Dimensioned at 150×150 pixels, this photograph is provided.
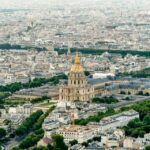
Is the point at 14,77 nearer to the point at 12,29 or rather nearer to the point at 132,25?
the point at 12,29

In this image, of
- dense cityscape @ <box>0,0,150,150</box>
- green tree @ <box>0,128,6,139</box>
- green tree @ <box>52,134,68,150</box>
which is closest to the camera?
green tree @ <box>52,134,68,150</box>

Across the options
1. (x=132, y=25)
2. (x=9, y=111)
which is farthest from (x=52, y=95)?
(x=132, y=25)

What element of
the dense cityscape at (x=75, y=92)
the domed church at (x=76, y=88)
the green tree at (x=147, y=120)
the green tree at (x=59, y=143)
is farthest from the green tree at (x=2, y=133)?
the domed church at (x=76, y=88)

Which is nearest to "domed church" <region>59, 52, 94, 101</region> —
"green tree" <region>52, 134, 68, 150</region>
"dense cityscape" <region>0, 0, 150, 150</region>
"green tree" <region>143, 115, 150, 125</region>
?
"dense cityscape" <region>0, 0, 150, 150</region>

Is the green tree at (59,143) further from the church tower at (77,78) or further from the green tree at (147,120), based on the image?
the church tower at (77,78)

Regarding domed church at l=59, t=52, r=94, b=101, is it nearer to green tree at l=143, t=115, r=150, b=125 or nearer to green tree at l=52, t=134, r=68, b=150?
green tree at l=143, t=115, r=150, b=125

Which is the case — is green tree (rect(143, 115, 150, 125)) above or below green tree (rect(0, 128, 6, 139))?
above

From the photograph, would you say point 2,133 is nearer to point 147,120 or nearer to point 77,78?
point 147,120

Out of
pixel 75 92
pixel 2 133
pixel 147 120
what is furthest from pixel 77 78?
pixel 2 133
